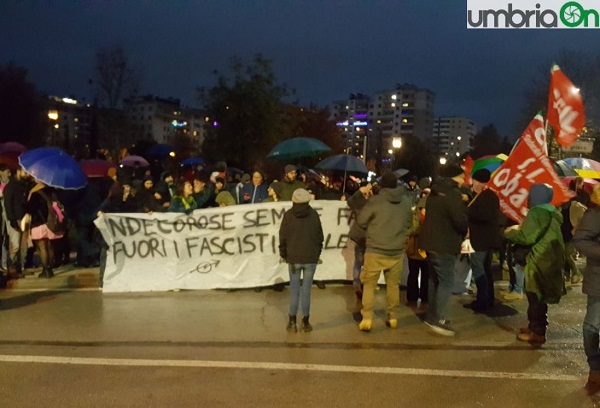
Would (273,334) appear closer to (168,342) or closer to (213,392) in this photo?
(168,342)

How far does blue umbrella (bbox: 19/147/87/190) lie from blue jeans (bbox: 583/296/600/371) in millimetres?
6996

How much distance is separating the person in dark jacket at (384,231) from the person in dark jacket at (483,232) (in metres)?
1.35

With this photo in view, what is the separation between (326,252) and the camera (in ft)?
30.9

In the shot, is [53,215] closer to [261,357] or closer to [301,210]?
[301,210]

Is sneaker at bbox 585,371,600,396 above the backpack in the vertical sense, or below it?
below

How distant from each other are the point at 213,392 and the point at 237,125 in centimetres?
1919

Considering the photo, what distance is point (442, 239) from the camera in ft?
22.3

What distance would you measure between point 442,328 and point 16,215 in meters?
6.54

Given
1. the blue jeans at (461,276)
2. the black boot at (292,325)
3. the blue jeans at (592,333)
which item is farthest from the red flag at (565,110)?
the black boot at (292,325)

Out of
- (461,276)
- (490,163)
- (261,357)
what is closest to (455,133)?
(490,163)

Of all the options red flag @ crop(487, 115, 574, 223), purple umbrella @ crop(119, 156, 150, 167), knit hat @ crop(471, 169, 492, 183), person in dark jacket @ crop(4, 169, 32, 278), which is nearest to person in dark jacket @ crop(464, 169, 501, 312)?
knit hat @ crop(471, 169, 492, 183)

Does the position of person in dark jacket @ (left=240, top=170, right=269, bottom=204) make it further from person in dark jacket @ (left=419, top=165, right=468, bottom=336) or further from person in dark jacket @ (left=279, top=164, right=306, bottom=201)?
person in dark jacket @ (left=419, top=165, right=468, bottom=336)

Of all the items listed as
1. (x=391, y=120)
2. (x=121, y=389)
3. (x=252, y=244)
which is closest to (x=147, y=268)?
(x=252, y=244)

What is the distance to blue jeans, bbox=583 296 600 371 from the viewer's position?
5352mm
